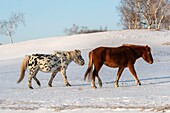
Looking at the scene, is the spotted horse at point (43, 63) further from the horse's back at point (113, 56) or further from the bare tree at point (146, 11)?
the bare tree at point (146, 11)

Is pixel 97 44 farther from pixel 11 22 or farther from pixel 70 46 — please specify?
pixel 11 22

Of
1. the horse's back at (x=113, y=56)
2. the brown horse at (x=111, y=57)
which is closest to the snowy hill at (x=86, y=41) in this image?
the brown horse at (x=111, y=57)

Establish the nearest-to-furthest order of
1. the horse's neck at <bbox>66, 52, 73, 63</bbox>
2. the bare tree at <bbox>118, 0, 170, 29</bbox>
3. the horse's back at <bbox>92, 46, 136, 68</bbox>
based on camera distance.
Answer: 1. the horse's back at <bbox>92, 46, 136, 68</bbox>
2. the horse's neck at <bbox>66, 52, 73, 63</bbox>
3. the bare tree at <bbox>118, 0, 170, 29</bbox>

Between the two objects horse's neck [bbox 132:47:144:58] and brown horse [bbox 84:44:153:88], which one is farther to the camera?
horse's neck [bbox 132:47:144:58]

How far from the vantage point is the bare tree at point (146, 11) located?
6292 centimetres

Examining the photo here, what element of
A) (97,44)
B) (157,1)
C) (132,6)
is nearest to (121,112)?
(97,44)

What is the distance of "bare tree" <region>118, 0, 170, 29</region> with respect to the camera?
62919mm

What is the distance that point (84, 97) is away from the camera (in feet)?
35.8

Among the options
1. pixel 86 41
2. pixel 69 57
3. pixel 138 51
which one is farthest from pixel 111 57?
pixel 86 41

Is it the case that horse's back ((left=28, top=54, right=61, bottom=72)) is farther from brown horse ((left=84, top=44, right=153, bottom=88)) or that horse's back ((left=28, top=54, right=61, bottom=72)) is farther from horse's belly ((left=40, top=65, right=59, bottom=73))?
brown horse ((left=84, top=44, right=153, bottom=88))

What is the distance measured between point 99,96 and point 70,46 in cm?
3007

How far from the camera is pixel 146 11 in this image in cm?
6322

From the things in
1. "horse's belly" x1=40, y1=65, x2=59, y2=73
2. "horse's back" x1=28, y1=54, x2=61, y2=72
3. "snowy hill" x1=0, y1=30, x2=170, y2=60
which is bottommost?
"snowy hill" x1=0, y1=30, x2=170, y2=60

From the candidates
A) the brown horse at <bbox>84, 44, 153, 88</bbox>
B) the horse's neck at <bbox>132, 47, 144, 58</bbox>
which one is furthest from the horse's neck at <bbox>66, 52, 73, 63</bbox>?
the horse's neck at <bbox>132, 47, 144, 58</bbox>
